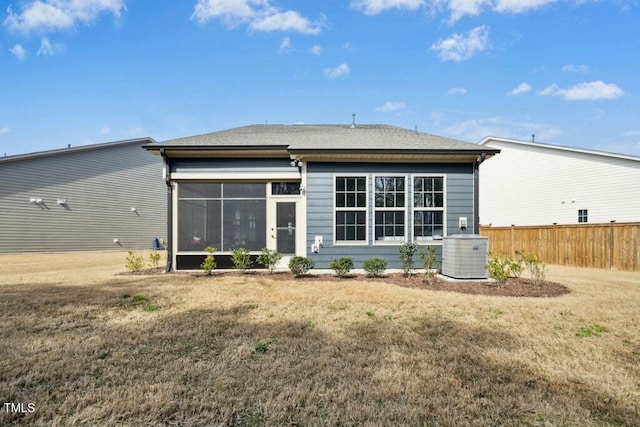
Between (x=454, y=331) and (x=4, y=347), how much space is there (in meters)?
4.86

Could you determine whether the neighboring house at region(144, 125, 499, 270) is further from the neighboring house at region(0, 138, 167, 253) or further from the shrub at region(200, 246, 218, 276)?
the neighboring house at region(0, 138, 167, 253)

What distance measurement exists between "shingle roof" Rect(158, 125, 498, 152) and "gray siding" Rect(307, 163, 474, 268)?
1.78ft

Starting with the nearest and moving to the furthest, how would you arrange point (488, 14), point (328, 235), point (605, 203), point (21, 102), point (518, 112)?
point (328, 235), point (488, 14), point (605, 203), point (21, 102), point (518, 112)

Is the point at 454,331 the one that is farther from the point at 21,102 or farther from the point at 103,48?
the point at 21,102

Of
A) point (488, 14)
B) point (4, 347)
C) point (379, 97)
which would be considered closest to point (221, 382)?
point (4, 347)

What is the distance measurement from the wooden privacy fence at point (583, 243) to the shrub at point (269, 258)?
10978mm

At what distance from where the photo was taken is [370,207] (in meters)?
9.69

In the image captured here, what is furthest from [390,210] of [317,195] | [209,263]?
[209,263]

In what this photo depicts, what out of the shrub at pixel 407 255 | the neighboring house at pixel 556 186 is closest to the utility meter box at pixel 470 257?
the shrub at pixel 407 255

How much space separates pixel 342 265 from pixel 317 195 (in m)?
2.03

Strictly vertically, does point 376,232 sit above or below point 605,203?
below

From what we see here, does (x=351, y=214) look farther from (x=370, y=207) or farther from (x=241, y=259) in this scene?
(x=241, y=259)

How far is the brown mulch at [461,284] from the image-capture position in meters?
7.11

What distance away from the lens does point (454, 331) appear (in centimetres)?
442
